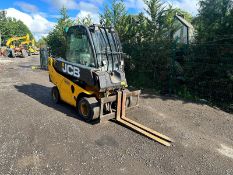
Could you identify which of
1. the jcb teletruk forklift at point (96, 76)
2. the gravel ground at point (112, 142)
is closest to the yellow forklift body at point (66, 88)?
the jcb teletruk forklift at point (96, 76)

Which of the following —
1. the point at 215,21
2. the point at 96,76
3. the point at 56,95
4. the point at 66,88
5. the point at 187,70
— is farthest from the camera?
the point at 187,70

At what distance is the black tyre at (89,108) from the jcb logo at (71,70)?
79 cm

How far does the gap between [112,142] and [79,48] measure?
307 cm

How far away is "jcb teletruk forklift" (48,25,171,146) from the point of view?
641 centimetres

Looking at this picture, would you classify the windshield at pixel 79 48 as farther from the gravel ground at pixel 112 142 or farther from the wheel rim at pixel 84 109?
the gravel ground at pixel 112 142

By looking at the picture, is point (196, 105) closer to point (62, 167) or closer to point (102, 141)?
point (102, 141)

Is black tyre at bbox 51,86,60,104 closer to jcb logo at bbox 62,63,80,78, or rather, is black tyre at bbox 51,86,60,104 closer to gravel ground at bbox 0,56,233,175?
gravel ground at bbox 0,56,233,175

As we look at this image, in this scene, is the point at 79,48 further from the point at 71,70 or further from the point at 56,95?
the point at 56,95

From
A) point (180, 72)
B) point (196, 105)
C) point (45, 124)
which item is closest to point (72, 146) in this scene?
point (45, 124)

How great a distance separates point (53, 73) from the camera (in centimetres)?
820

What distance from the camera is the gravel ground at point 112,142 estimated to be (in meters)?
4.57

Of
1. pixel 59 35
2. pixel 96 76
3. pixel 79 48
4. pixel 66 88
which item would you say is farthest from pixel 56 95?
pixel 59 35

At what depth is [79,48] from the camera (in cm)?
707

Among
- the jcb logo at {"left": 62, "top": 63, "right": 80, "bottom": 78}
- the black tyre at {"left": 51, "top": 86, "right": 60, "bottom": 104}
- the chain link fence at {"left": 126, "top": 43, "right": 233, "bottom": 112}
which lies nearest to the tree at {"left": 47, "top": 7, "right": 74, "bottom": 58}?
the chain link fence at {"left": 126, "top": 43, "right": 233, "bottom": 112}
